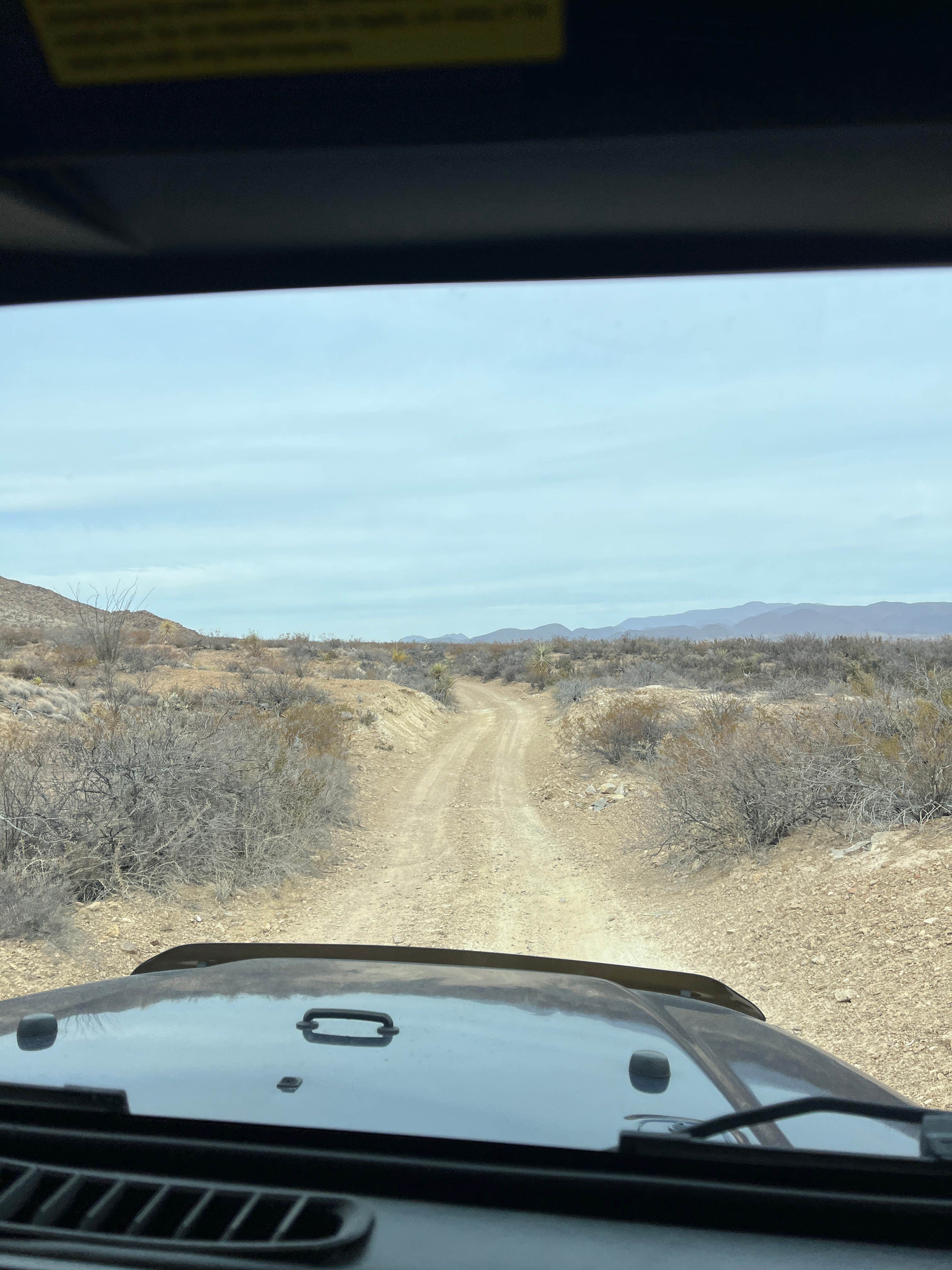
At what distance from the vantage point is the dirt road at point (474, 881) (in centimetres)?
754

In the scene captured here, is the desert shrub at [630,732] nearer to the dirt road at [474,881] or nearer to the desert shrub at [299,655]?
the dirt road at [474,881]

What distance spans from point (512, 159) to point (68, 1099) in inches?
108

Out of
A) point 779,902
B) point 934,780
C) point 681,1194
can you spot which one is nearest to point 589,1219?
point 681,1194

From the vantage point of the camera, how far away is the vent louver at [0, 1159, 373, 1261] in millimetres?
1659

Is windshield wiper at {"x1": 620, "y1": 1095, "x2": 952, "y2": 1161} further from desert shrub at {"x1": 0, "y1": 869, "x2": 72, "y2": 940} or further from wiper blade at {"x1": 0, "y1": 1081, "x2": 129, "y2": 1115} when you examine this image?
desert shrub at {"x1": 0, "y1": 869, "x2": 72, "y2": 940}

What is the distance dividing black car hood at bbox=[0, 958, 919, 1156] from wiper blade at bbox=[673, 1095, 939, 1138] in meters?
0.03

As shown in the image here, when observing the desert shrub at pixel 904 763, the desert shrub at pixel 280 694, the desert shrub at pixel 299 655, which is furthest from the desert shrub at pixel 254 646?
the desert shrub at pixel 904 763

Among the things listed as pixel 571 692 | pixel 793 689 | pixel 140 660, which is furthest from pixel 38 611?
pixel 793 689

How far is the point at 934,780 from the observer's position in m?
8.03

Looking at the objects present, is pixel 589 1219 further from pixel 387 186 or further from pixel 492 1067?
pixel 387 186

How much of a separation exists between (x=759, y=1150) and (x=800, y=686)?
21.8m

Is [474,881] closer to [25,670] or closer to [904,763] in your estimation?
[904,763]

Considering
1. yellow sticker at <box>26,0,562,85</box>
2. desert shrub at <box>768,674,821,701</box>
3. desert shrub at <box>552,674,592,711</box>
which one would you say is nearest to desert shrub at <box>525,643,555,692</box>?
desert shrub at <box>552,674,592,711</box>

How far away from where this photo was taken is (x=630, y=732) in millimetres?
15898
